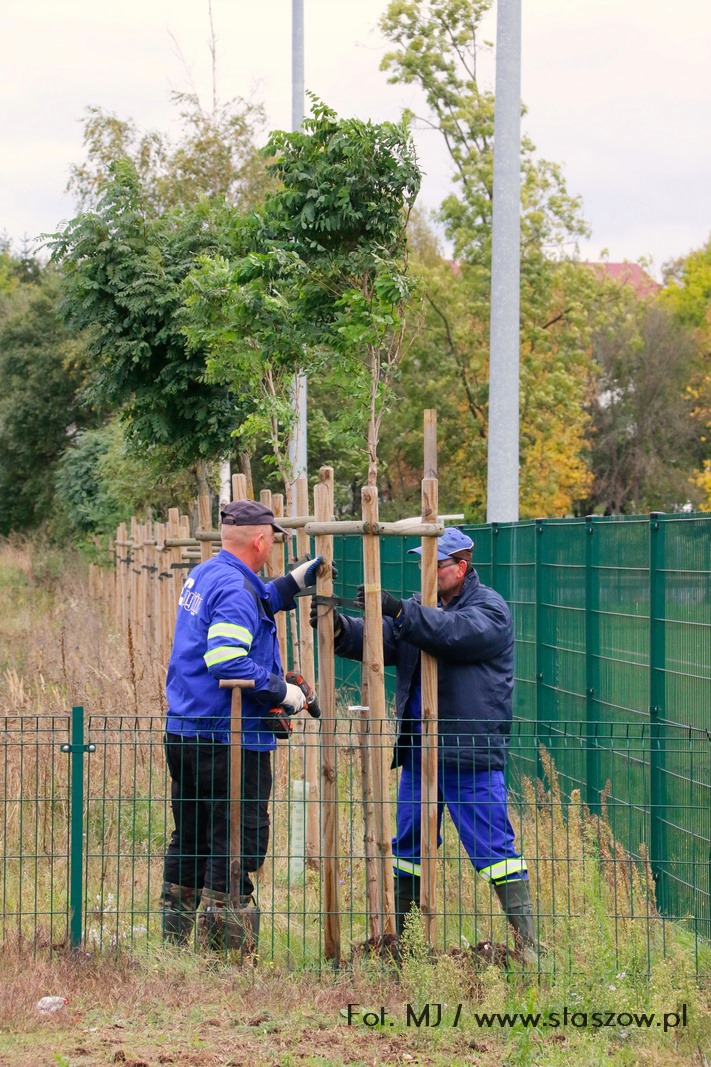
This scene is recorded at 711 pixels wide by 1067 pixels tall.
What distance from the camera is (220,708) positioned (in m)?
6.21

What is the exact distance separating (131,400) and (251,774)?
11.8 metres

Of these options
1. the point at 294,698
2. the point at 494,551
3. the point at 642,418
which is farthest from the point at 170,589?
the point at 642,418

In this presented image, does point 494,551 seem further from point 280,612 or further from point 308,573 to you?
point 308,573

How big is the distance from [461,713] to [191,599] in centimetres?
137

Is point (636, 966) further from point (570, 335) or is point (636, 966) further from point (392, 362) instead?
point (570, 335)

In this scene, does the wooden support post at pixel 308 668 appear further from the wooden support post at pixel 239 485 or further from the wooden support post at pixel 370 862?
the wooden support post at pixel 370 862

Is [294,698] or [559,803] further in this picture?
[294,698]

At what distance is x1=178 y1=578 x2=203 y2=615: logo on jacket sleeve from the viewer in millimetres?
6219

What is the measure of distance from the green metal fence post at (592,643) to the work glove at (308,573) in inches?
95.5

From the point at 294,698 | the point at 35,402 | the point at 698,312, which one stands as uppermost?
the point at 698,312

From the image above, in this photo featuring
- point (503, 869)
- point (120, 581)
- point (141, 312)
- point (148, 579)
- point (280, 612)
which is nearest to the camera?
point (503, 869)

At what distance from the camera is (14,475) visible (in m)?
42.9

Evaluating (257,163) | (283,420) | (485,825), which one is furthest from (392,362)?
(257,163)

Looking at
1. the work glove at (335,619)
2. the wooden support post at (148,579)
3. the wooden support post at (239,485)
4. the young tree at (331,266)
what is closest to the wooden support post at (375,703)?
the work glove at (335,619)
